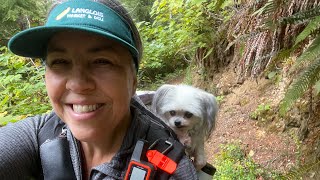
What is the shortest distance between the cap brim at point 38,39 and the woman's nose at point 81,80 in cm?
17

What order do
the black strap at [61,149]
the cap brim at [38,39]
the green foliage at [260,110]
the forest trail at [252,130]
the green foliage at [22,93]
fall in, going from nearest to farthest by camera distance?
1. the cap brim at [38,39]
2. the black strap at [61,149]
3. the green foliage at [22,93]
4. the forest trail at [252,130]
5. the green foliage at [260,110]

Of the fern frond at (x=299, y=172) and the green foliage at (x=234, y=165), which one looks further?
the green foliage at (x=234, y=165)

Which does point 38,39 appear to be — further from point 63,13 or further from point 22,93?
point 22,93

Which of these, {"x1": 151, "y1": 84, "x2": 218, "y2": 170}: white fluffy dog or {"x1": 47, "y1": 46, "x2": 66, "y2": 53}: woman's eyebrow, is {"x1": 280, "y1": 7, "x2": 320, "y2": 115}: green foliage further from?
{"x1": 47, "y1": 46, "x2": 66, "y2": 53}: woman's eyebrow

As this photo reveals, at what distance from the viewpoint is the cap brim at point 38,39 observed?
126 centimetres

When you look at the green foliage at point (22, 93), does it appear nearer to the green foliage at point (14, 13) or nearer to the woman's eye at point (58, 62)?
the woman's eye at point (58, 62)

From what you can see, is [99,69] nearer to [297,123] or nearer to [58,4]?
[58,4]

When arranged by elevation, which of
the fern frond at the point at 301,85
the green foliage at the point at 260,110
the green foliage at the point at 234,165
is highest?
the fern frond at the point at 301,85

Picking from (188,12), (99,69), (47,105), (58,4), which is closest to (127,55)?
(99,69)

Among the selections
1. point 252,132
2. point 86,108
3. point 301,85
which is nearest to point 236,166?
point 252,132

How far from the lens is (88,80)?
1.37 m

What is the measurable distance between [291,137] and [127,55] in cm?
375

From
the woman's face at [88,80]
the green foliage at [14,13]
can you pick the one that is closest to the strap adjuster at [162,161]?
the woman's face at [88,80]

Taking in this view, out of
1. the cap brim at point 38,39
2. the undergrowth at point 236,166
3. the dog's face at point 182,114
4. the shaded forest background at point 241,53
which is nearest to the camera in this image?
the cap brim at point 38,39
